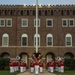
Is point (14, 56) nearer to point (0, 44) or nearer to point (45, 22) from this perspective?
point (0, 44)

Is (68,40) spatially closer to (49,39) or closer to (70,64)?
(49,39)

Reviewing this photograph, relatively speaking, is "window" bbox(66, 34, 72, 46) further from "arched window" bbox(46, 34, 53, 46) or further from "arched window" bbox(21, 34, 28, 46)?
"arched window" bbox(21, 34, 28, 46)

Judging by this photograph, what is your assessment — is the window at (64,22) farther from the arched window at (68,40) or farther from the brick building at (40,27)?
the arched window at (68,40)

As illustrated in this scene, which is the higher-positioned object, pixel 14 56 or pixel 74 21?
pixel 74 21

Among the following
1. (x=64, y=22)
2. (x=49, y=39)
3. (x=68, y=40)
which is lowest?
(x=68, y=40)

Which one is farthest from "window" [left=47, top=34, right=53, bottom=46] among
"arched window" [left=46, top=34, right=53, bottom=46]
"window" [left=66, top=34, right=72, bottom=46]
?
"window" [left=66, top=34, right=72, bottom=46]

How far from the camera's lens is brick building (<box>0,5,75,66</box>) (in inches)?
2682

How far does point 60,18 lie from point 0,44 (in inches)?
542

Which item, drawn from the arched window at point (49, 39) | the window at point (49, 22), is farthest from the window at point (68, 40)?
the window at point (49, 22)

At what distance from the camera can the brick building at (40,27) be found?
68.1 metres

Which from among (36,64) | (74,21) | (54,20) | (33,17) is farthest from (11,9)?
(36,64)

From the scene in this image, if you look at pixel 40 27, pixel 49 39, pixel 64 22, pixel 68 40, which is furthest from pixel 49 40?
pixel 64 22

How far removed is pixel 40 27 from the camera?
68.9 m

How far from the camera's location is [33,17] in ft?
227
